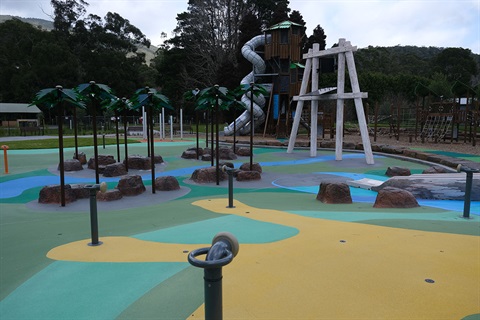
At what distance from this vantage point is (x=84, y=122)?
142 ft

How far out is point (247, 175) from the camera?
38.1 feet

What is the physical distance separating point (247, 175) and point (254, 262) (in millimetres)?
7750

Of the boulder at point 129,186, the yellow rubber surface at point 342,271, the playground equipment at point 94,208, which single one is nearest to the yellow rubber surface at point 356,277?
the yellow rubber surface at point 342,271

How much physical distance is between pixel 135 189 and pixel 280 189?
3.97 meters

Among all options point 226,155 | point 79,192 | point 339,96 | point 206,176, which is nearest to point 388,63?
point 339,96

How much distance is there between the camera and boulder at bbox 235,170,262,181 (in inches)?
456

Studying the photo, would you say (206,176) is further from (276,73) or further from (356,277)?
(276,73)

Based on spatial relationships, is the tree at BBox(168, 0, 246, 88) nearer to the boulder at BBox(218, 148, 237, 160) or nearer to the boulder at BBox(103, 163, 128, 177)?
the boulder at BBox(218, 148, 237, 160)

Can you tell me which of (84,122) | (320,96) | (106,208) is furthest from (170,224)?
(84,122)

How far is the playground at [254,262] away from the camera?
3.01 meters

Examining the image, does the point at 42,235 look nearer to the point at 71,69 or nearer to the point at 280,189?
the point at 280,189

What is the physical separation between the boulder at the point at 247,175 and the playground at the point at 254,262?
353 centimetres

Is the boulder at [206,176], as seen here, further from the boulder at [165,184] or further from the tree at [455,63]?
the tree at [455,63]

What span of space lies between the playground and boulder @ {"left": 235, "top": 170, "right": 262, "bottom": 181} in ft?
11.6
